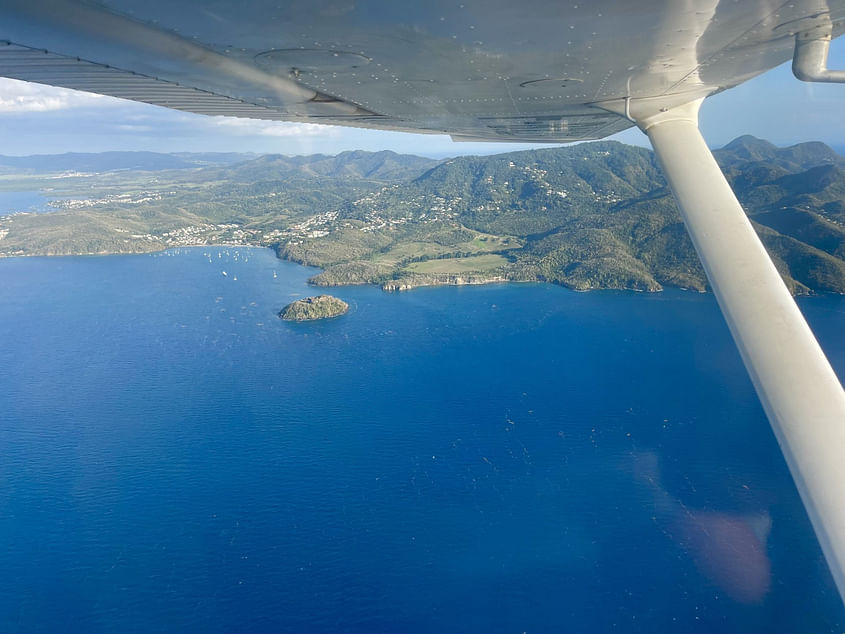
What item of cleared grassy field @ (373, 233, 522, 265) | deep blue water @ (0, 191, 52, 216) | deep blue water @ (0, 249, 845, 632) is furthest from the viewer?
deep blue water @ (0, 191, 52, 216)

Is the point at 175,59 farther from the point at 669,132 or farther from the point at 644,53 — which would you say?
the point at 669,132

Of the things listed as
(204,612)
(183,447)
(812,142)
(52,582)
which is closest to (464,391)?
(183,447)

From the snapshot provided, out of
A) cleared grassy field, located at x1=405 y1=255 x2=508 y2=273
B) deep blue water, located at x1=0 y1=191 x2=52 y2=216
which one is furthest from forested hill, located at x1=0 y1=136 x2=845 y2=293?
deep blue water, located at x1=0 y1=191 x2=52 y2=216

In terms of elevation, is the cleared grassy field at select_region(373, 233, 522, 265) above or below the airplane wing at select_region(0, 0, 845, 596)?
below

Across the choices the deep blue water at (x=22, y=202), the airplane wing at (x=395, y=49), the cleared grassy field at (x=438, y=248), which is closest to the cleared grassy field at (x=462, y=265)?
the cleared grassy field at (x=438, y=248)

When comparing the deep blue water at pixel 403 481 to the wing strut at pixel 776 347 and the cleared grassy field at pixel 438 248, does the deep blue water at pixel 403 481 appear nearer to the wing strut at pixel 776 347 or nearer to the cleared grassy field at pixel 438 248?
the wing strut at pixel 776 347

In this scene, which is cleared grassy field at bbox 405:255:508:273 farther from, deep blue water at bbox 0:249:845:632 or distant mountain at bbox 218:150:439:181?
distant mountain at bbox 218:150:439:181
